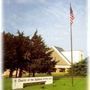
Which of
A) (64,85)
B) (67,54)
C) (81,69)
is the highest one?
(67,54)

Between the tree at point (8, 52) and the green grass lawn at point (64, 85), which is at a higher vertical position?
the tree at point (8, 52)

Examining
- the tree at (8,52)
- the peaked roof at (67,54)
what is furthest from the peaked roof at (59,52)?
the tree at (8,52)

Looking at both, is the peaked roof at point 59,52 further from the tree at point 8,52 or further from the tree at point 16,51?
the tree at point 8,52

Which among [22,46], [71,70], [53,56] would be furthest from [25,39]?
[71,70]

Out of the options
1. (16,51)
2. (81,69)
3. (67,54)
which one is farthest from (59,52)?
(16,51)

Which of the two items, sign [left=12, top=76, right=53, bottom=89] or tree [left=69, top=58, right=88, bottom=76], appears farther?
tree [left=69, top=58, right=88, bottom=76]

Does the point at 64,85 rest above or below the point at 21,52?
below

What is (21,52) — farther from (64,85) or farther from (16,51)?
(64,85)

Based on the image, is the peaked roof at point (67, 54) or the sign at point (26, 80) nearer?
the sign at point (26, 80)

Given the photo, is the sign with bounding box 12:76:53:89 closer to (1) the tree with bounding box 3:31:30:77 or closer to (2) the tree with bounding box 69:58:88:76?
(1) the tree with bounding box 3:31:30:77

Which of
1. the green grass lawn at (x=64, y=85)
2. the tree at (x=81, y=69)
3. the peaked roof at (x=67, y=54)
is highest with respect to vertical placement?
the peaked roof at (x=67, y=54)

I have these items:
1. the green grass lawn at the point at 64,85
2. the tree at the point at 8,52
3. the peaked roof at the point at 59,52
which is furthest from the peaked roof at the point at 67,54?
the tree at the point at 8,52

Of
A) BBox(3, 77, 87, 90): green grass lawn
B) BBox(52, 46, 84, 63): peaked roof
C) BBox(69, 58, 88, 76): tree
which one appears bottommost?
BBox(3, 77, 87, 90): green grass lawn

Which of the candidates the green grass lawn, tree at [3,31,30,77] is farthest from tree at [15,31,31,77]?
the green grass lawn
